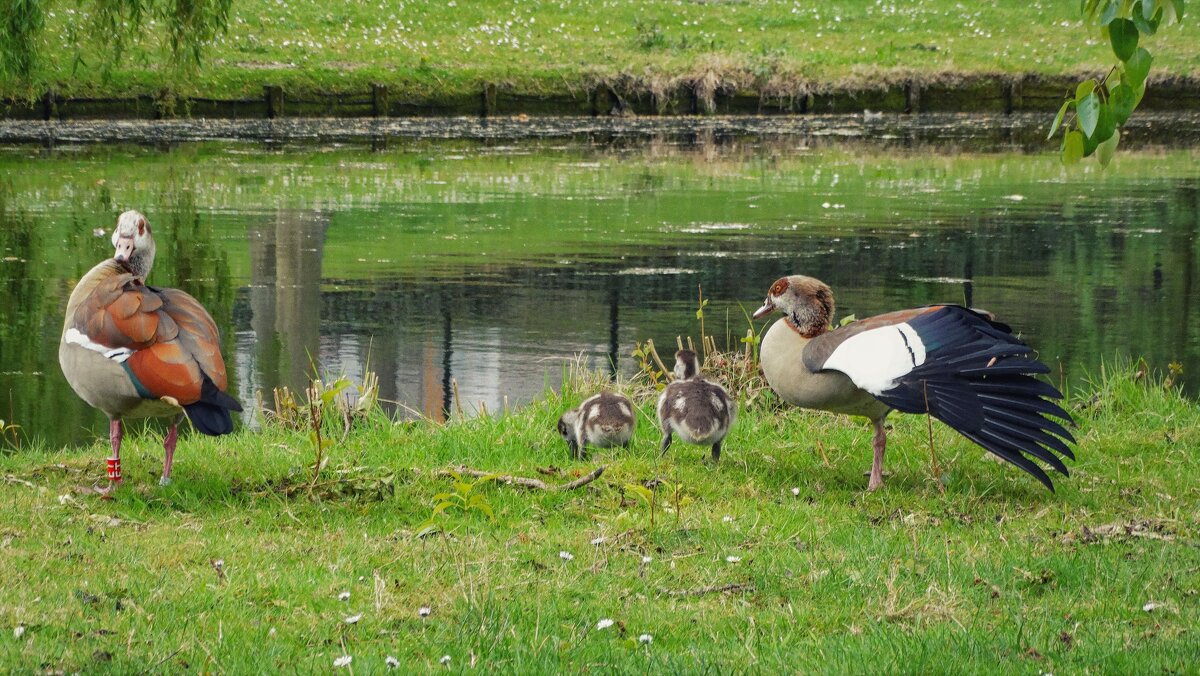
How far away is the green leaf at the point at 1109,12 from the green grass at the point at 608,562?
210cm

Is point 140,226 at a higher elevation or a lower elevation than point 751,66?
lower

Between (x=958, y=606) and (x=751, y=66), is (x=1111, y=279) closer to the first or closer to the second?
(x=958, y=606)

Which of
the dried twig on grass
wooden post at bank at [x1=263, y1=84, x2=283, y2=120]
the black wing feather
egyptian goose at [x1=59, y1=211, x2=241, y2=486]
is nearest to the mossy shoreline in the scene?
wooden post at bank at [x1=263, y1=84, x2=283, y2=120]

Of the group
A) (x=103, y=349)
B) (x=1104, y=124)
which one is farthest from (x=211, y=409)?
(x=1104, y=124)

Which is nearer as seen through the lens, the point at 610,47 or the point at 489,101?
the point at 489,101

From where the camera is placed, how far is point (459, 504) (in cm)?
671

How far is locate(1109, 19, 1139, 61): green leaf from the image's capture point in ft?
14.6

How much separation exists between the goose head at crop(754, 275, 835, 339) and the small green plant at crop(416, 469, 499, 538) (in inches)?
74.1

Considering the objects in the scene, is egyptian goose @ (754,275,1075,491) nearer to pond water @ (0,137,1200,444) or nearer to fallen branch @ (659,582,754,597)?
fallen branch @ (659,582,754,597)

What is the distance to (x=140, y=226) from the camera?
758cm

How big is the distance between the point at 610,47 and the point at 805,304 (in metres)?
36.6

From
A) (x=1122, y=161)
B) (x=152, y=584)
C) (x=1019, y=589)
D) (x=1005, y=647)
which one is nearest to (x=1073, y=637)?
(x=1005, y=647)

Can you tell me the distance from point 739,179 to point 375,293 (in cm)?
1288

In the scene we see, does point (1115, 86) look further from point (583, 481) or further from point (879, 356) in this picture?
point (583, 481)
